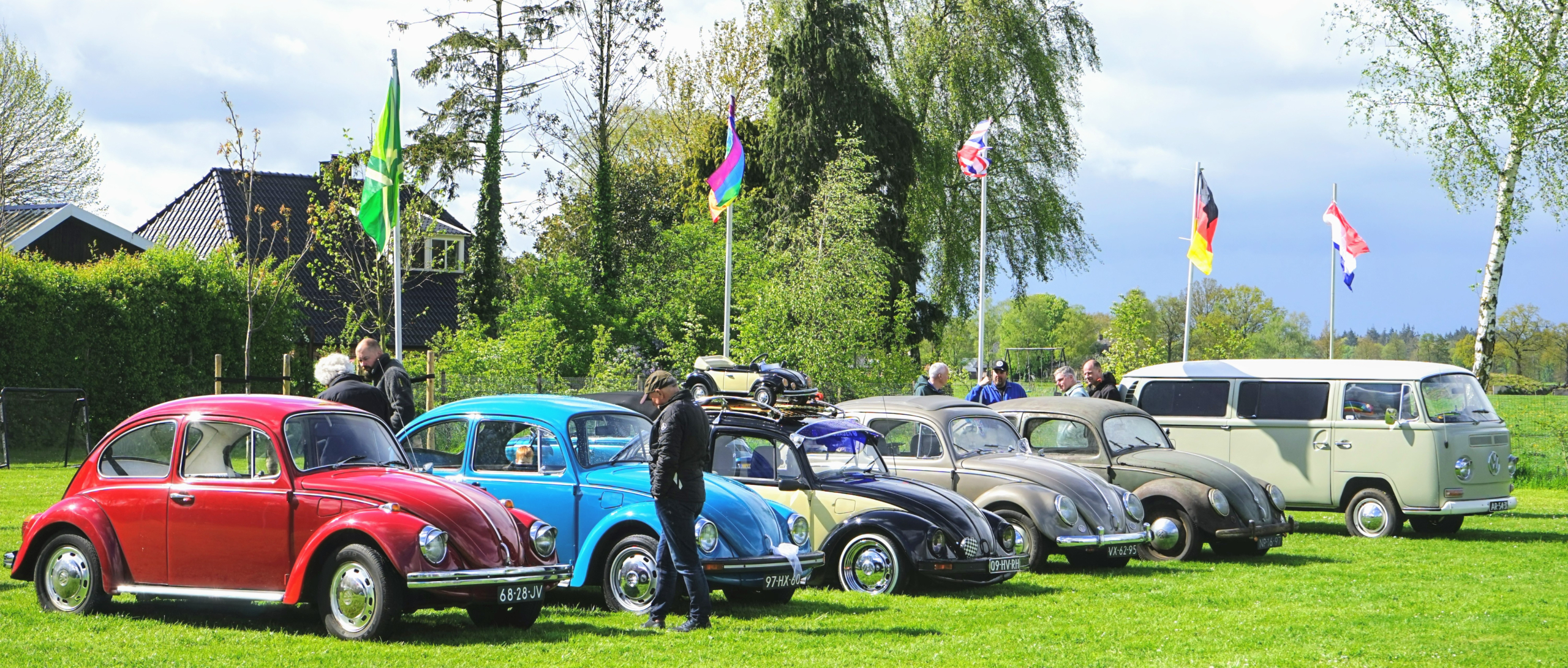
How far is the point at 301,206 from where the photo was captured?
40.6 meters

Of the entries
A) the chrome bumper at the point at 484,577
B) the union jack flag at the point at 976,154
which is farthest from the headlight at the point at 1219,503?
the union jack flag at the point at 976,154

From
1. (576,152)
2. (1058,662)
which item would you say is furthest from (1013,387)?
(576,152)

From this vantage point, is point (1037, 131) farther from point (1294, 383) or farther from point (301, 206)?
point (1294, 383)

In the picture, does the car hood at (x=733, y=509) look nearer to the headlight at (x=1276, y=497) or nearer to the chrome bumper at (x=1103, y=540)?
the chrome bumper at (x=1103, y=540)

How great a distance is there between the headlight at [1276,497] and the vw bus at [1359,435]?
2.43m

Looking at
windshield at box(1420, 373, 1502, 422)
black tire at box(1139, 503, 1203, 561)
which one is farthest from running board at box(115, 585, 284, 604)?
windshield at box(1420, 373, 1502, 422)

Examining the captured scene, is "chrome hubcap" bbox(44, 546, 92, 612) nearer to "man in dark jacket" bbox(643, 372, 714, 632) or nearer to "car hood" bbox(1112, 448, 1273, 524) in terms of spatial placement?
"man in dark jacket" bbox(643, 372, 714, 632)

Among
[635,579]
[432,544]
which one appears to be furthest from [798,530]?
[432,544]

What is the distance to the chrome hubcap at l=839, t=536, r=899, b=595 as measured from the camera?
11.3 m

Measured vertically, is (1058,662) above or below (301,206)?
below

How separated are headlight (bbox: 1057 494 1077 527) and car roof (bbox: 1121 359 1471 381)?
6045 mm

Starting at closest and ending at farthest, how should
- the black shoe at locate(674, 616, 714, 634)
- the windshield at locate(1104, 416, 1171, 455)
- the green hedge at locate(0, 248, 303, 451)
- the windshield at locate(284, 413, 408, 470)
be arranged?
1. the windshield at locate(284, 413, 408, 470)
2. the black shoe at locate(674, 616, 714, 634)
3. the windshield at locate(1104, 416, 1171, 455)
4. the green hedge at locate(0, 248, 303, 451)

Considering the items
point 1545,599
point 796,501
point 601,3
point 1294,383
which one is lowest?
point 1545,599

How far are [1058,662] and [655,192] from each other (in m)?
35.6
